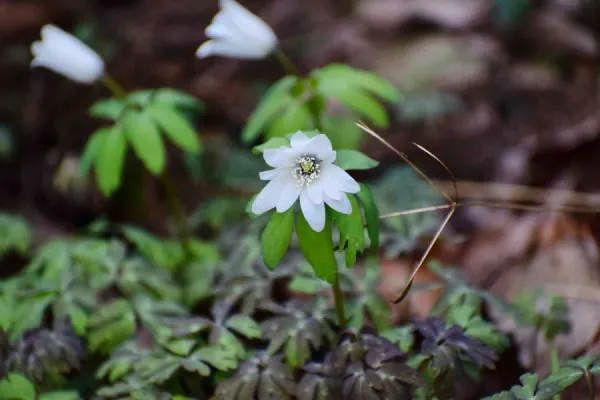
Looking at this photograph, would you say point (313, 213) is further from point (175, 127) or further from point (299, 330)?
point (175, 127)

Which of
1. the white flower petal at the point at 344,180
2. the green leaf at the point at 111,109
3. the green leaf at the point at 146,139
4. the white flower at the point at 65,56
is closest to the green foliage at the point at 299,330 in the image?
the white flower petal at the point at 344,180

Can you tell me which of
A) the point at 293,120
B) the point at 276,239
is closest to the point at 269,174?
the point at 276,239

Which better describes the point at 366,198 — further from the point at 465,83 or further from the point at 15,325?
the point at 465,83

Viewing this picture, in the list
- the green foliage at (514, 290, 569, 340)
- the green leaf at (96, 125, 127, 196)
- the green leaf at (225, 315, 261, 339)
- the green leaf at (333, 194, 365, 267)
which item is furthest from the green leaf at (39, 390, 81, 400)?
the green foliage at (514, 290, 569, 340)

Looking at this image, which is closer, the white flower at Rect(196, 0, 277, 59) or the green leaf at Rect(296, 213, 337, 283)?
the green leaf at Rect(296, 213, 337, 283)

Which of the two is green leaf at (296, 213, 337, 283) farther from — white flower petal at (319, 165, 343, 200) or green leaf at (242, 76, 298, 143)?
green leaf at (242, 76, 298, 143)

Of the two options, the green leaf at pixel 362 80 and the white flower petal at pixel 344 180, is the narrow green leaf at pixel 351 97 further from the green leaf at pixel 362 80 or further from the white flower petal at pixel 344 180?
the white flower petal at pixel 344 180
